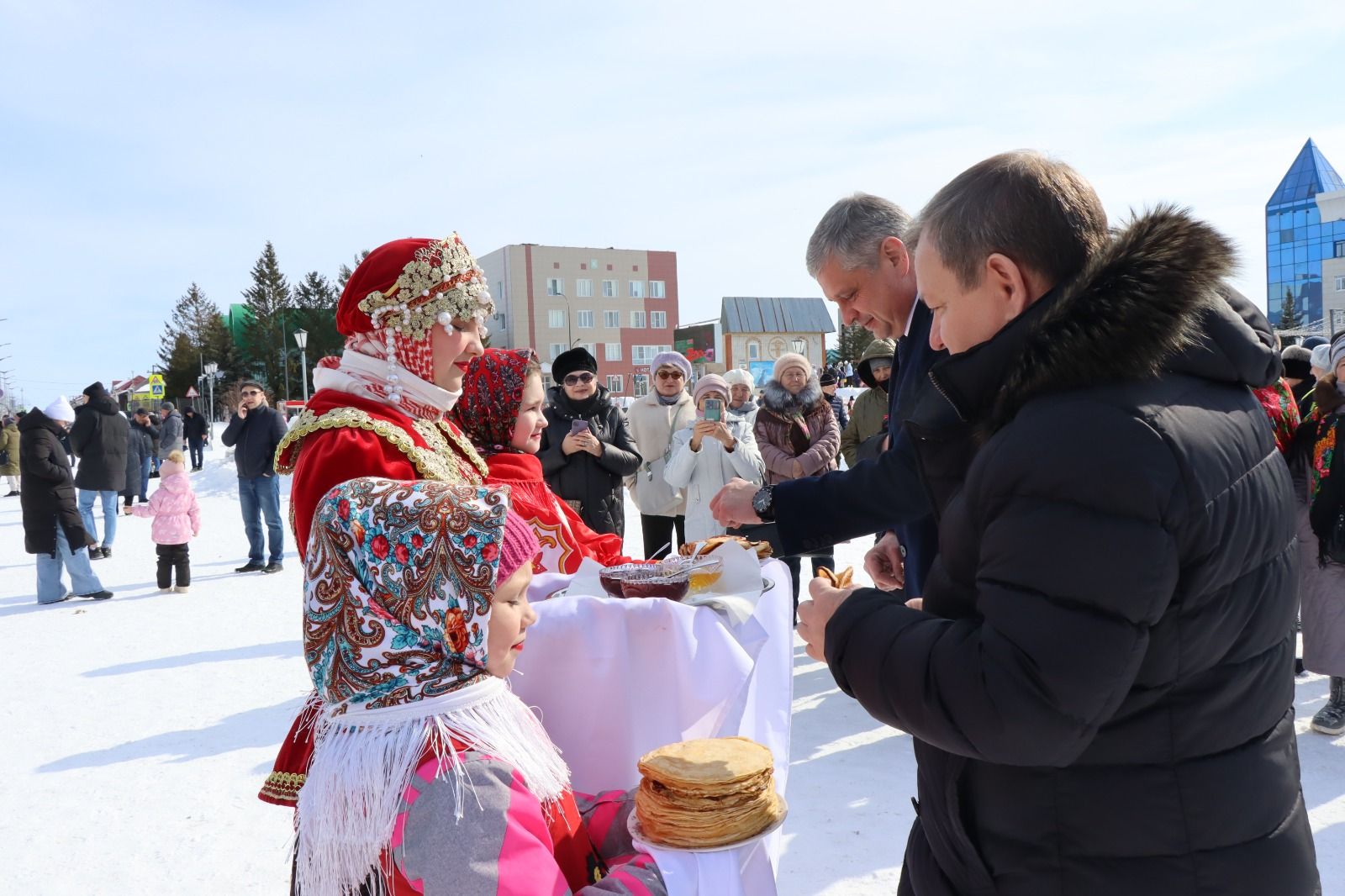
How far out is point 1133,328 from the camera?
1147 mm

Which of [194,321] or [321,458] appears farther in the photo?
[194,321]

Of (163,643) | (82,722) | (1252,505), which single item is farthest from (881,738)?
(163,643)

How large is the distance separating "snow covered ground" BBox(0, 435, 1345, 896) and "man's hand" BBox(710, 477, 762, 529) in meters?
1.44

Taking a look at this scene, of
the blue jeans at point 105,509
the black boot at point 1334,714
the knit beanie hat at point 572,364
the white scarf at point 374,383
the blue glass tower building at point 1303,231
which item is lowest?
the black boot at point 1334,714

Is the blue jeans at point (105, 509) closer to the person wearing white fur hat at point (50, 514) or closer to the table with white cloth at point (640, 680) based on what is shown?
the person wearing white fur hat at point (50, 514)

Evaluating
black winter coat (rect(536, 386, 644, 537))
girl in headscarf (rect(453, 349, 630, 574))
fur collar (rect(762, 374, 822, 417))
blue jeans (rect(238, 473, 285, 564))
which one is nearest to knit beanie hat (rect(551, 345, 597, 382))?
black winter coat (rect(536, 386, 644, 537))

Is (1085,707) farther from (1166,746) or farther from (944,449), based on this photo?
(944,449)

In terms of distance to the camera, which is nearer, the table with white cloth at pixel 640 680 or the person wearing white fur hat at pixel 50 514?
the table with white cloth at pixel 640 680

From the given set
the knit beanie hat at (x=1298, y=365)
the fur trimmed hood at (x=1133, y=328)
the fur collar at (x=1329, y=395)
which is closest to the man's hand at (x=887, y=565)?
the fur trimmed hood at (x=1133, y=328)

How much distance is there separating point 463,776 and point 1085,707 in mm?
1016

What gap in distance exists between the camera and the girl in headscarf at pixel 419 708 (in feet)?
4.85

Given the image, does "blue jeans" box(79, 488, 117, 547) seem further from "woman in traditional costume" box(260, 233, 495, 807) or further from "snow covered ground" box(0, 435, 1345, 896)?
"woman in traditional costume" box(260, 233, 495, 807)

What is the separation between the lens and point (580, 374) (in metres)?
6.28

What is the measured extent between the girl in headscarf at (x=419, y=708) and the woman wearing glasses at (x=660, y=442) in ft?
16.9
